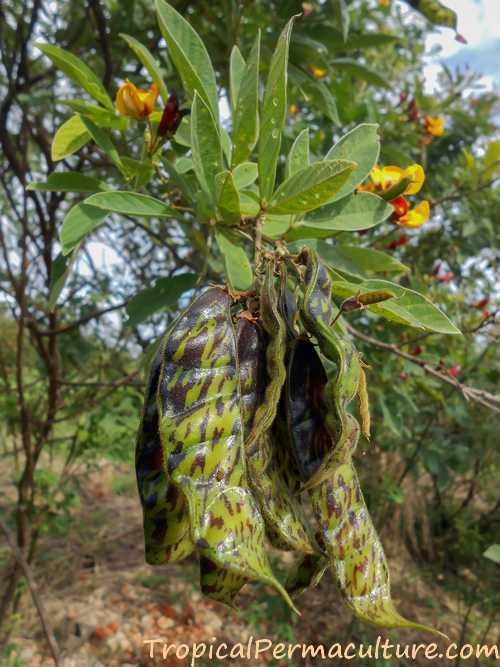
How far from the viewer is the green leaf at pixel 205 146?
32.6 inches

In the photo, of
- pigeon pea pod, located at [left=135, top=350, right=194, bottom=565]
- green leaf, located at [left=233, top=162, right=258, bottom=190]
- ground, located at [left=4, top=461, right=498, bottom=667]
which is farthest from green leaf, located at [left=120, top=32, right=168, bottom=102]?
ground, located at [left=4, top=461, right=498, bottom=667]

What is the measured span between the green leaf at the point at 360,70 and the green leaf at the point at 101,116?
0.85 meters

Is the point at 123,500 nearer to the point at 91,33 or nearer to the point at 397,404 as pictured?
the point at 397,404

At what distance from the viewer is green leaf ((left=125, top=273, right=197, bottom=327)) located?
3.92ft

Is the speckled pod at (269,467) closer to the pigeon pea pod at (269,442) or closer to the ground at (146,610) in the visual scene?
the pigeon pea pod at (269,442)

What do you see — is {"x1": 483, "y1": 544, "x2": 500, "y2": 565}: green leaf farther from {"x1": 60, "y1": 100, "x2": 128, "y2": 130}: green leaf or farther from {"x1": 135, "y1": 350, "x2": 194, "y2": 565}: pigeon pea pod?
{"x1": 60, "y1": 100, "x2": 128, "y2": 130}: green leaf

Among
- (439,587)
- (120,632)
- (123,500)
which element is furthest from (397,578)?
(123,500)

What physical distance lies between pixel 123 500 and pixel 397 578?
252cm

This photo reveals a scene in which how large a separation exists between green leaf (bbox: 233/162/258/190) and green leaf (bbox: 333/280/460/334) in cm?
25

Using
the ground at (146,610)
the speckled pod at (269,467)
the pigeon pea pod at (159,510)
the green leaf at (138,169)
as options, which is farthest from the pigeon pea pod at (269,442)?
the ground at (146,610)

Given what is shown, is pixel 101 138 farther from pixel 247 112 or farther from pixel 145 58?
pixel 247 112

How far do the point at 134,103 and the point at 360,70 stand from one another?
89 centimetres

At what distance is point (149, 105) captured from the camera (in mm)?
1159

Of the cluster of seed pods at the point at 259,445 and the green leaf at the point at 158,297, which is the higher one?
the green leaf at the point at 158,297
